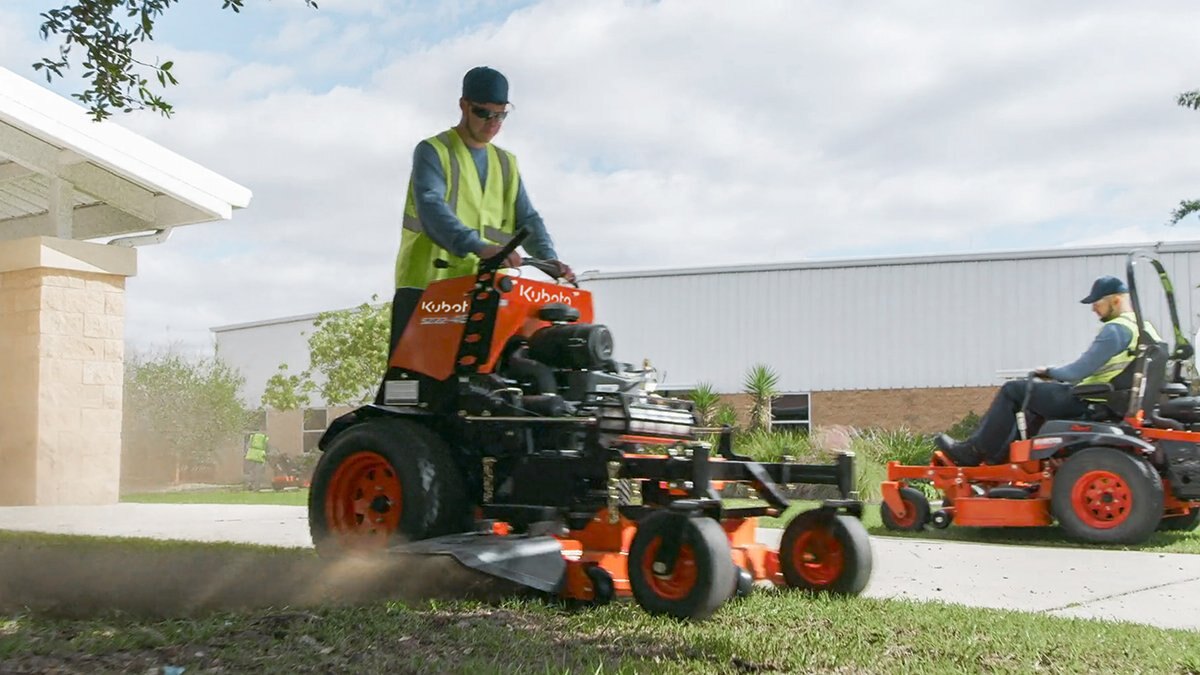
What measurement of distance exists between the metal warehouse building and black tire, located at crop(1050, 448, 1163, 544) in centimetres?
1910

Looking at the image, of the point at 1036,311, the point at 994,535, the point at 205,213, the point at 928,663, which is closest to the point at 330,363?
the point at 205,213

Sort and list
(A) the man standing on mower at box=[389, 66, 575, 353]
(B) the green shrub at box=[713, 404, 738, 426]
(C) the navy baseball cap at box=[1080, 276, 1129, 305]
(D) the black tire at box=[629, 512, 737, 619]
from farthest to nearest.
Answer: (B) the green shrub at box=[713, 404, 738, 426] → (C) the navy baseball cap at box=[1080, 276, 1129, 305] → (A) the man standing on mower at box=[389, 66, 575, 353] → (D) the black tire at box=[629, 512, 737, 619]

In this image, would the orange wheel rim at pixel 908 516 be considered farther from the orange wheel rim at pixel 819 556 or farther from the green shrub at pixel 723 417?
the green shrub at pixel 723 417

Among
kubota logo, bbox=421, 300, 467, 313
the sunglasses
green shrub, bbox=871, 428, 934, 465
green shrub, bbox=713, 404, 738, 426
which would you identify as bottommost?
green shrub, bbox=871, 428, 934, 465

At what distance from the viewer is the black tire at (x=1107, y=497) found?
8.73m

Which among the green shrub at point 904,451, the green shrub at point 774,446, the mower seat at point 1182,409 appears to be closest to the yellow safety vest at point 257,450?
the green shrub at point 774,446

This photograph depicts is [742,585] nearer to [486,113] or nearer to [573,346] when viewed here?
[573,346]

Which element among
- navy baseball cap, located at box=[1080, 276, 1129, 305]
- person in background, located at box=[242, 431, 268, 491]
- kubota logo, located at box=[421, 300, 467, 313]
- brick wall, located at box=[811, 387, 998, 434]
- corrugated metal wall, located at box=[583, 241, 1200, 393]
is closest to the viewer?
kubota logo, located at box=[421, 300, 467, 313]

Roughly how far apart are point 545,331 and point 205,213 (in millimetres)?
10658

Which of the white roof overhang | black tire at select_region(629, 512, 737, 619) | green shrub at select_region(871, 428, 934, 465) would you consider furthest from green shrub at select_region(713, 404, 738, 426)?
black tire at select_region(629, 512, 737, 619)

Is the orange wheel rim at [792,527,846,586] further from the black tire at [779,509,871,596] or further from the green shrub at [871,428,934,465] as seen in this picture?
the green shrub at [871,428,934,465]

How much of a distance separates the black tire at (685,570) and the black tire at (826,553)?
0.79 metres

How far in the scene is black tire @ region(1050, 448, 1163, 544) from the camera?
873 centimetres

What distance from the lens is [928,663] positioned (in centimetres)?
416
